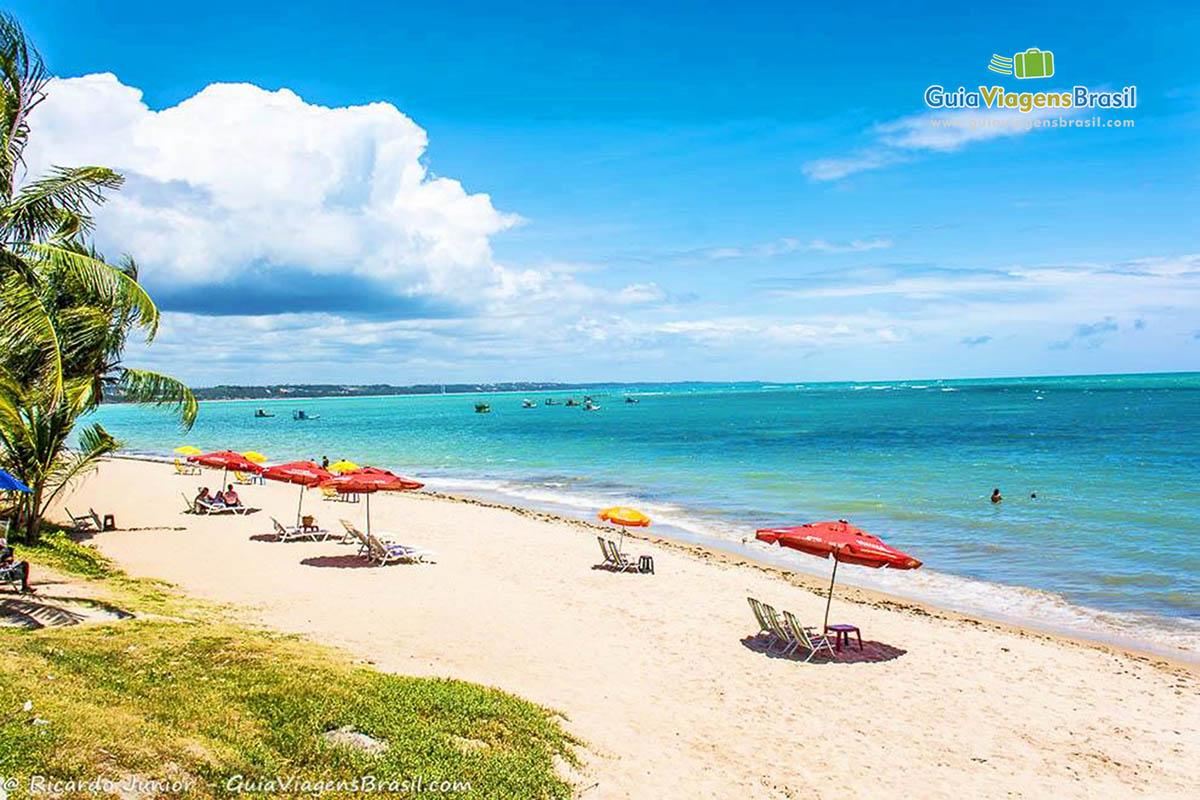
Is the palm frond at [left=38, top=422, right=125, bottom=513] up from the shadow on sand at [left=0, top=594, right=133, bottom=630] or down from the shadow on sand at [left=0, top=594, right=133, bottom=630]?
up

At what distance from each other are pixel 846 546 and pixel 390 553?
988 centimetres

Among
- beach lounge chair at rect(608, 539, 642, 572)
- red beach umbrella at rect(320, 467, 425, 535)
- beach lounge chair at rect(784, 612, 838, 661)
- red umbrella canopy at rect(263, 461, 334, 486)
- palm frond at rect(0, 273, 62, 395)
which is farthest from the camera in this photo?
red umbrella canopy at rect(263, 461, 334, 486)

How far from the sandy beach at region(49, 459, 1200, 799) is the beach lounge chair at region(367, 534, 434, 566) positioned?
1.90 feet

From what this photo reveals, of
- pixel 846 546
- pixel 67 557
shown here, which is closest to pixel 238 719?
pixel 846 546

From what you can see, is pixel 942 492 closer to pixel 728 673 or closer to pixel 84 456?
pixel 728 673

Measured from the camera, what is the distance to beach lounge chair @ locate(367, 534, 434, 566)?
16.3 m

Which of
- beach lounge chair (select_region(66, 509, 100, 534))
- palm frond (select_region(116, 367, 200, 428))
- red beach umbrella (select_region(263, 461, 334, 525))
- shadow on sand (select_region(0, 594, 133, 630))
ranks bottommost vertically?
beach lounge chair (select_region(66, 509, 100, 534))

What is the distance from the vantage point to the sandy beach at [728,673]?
7.41 metres

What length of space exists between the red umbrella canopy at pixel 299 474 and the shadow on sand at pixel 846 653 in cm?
1249

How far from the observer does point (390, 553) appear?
16.5m

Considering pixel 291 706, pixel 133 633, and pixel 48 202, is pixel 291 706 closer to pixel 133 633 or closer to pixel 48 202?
pixel 133 633

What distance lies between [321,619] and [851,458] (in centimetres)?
3671

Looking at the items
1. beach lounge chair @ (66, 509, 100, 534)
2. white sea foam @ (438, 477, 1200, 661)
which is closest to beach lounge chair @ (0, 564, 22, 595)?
beach lounge chair @ (66, 509, 100, 534)

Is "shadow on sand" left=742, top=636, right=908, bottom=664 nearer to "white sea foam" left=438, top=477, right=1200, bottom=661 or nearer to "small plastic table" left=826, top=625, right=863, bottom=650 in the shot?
"small plastic table" left=826, top=625, right=863, bottom=650
